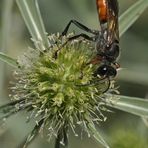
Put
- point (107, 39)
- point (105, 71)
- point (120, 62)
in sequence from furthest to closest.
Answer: point (120, 62)
point (107, 39)
point (105, 71)

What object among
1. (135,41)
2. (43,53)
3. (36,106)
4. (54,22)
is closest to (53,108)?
(36,106)

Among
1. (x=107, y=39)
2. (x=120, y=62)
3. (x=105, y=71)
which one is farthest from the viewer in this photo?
(x=120, y=62)

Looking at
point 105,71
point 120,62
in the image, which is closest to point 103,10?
point 105,71

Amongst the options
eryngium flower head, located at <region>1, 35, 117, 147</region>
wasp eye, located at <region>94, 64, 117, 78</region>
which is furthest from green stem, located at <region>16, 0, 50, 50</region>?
wasp eye, located at <region>94, 64, 117, 78</region>

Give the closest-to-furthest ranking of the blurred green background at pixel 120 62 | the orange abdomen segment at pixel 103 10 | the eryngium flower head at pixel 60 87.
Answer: the eryngium flower head at pixel 60 87, the orange abdomen segment at pixel 103 10, the blurred green background at pixel 120 62

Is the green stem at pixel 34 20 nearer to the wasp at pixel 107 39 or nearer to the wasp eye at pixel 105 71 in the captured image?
the wasp at pixel 107 39

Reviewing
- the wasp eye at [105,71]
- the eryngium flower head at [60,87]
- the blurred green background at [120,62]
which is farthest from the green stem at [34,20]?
the blurred green background at [120,62]

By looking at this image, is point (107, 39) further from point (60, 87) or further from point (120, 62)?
point (120, 62)

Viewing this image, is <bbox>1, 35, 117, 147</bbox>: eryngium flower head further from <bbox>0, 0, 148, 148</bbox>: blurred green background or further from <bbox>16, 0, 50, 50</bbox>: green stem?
<bbox>0, 0, 148, 148</bbox>: blurred green background
